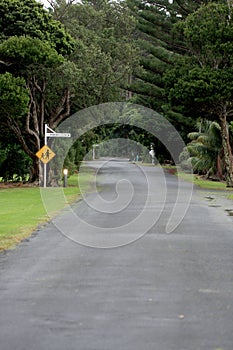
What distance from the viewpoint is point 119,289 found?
848 cm

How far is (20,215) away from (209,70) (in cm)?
1940

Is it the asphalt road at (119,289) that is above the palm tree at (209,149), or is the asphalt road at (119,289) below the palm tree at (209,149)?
below

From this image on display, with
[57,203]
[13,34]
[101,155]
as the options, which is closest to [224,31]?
[13,34]

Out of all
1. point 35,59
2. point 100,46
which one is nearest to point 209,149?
point 100,46

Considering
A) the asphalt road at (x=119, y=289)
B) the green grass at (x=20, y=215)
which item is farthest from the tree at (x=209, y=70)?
the asphalt road at (x=119, y=289)

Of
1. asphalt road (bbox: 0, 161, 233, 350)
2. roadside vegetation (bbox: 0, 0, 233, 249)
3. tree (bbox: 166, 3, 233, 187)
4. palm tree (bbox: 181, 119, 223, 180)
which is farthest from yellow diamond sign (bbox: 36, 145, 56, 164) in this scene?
asphalt road (bbox: 0, 161, 233, 350)

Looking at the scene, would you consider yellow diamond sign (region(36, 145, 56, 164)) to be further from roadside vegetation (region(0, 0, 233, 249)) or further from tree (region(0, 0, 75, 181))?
tree (region(0, 0, 75, 181))

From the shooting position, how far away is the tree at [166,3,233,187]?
34.6 m

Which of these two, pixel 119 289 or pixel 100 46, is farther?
pixel 100 46

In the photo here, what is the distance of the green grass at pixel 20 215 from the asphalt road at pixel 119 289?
45cm

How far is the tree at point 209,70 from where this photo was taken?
34594 millimetres

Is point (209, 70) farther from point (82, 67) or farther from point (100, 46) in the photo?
point (82, 67)

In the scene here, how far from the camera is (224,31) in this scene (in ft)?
114

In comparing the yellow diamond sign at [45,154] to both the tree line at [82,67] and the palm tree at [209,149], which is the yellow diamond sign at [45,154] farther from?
the palm tree at [209,149]
